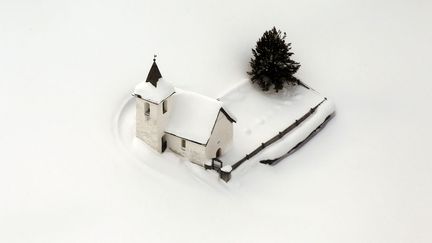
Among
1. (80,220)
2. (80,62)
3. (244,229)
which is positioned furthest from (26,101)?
(244,229)

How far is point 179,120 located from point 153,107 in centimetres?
139

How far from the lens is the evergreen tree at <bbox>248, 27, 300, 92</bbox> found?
29.0m

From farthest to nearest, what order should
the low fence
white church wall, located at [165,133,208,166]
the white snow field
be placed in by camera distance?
the low fence < white church wall, located at [165,133,208,166] < the white snow field

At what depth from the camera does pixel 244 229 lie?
2291cm

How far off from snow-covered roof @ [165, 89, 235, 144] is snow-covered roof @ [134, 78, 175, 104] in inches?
36.4

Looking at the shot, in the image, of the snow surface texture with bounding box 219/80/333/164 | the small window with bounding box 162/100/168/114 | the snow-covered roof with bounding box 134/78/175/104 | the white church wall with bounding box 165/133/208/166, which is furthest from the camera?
the snow surface texture with bounding box 219/80/333/164

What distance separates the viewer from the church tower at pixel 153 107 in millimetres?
23359

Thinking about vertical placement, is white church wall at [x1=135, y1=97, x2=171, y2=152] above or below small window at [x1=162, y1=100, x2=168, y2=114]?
below

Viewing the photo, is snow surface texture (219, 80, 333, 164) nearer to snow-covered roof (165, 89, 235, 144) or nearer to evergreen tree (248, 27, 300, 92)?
evergreen tree (248, 27, 300, 92)

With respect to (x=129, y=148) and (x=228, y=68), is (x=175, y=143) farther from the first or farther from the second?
(x=228, y=68)

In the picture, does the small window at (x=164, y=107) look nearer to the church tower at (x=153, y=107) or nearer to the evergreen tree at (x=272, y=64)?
the church tower at (x=153, y=107)

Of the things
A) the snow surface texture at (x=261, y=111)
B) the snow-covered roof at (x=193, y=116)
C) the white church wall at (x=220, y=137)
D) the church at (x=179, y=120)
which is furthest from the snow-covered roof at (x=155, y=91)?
the snow surface texture at (x=261, y=111)

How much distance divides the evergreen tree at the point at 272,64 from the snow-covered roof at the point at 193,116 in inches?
226

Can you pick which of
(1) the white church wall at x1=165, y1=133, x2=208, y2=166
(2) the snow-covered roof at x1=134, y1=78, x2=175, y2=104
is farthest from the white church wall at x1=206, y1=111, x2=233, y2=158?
(2) the snow-covered roof at x1=134, y1=78, x2=175, y2=104
